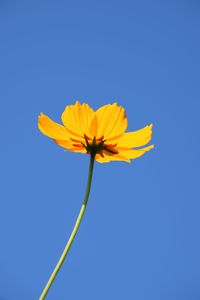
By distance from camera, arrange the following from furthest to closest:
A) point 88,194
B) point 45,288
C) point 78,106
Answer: point 78,106 → point 88,194 → point 45,288

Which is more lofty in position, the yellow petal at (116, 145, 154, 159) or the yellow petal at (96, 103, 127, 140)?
the yellow petal at (96, 103, 127, 140)

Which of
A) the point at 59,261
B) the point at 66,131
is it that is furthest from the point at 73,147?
the point at 59,261

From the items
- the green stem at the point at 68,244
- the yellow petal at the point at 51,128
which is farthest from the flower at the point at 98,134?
the green stem at the point at 68,244

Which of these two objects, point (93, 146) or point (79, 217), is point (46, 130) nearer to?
point (93, 146)

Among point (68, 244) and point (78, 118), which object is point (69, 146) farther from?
point (68, 244)

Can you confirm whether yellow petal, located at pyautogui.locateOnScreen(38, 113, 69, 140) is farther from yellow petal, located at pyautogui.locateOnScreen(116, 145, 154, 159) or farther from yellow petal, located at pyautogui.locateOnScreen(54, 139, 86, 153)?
yellow petal, located at pyautogui.locateOnScreen(116, 145, 154, 159)

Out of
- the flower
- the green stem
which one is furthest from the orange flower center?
the green stem

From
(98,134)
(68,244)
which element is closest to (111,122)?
(98,134)
